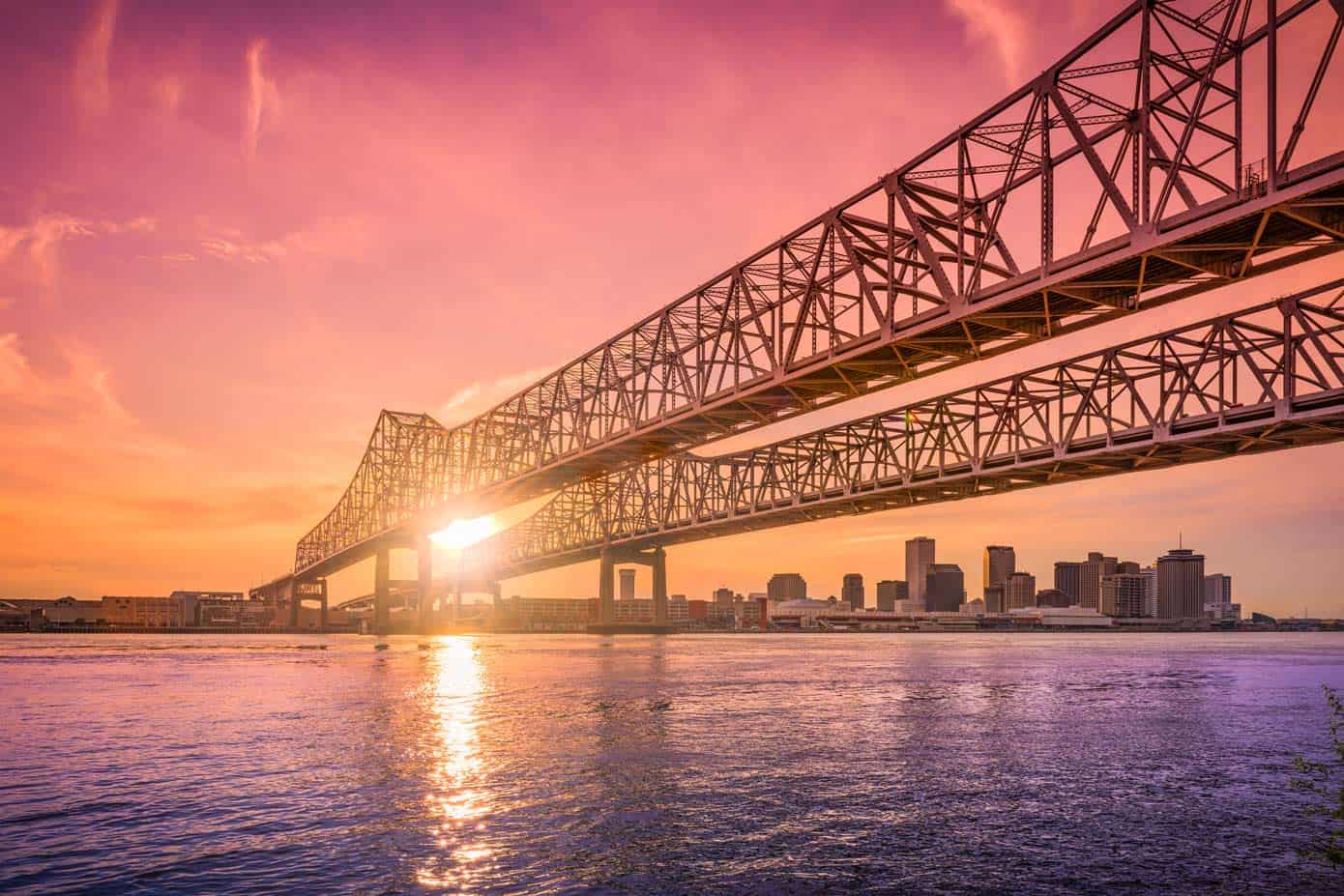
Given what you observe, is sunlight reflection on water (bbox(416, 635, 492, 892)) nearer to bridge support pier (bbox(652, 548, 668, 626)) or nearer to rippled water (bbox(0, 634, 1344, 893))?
rippled water (bbox(0, 634, 1344, 893))

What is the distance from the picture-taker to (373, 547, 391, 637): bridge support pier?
130 meters

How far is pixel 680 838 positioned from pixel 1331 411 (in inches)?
2202

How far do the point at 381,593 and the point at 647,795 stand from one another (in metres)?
117

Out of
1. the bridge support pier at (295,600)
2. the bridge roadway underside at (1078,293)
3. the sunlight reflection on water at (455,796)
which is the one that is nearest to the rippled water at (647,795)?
the sunlight reflection on water at (455,796)

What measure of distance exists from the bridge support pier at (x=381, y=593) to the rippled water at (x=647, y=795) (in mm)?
90757

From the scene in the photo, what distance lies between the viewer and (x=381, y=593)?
129375mm

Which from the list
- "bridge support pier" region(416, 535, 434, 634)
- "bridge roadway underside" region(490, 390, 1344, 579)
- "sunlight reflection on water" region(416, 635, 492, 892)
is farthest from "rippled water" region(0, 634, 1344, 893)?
"bridge support pier" region(416, 535, 434, 634)

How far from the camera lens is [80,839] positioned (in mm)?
15141

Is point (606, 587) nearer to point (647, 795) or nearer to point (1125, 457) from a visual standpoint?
point (1125, 457)

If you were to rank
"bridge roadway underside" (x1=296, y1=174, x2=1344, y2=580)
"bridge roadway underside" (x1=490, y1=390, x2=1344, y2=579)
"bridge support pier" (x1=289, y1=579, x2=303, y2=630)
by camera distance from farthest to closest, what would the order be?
"bridge support pier" (x1=289, y1=579, x2=303, y2=630)
"bridge roadway underside" (x1=490, y1=390, x2=1344, y2=579)
"bridge roadway underside" (x1=296, y1=174, x2=1344, y2=580)

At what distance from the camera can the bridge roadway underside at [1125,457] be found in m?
60.0

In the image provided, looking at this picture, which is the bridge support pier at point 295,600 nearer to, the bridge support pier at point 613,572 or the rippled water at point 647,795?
the bridge support pier at point 613,572

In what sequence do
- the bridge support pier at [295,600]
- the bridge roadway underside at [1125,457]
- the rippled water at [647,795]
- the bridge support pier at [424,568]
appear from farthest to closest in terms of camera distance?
the bridge support pier at [295,600] < the bridge support pier at [424,568] < the bridge roadway underside at [1125,457] < the rippled water at [647,795]

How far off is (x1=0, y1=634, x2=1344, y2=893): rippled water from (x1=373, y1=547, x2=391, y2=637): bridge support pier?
298ft
